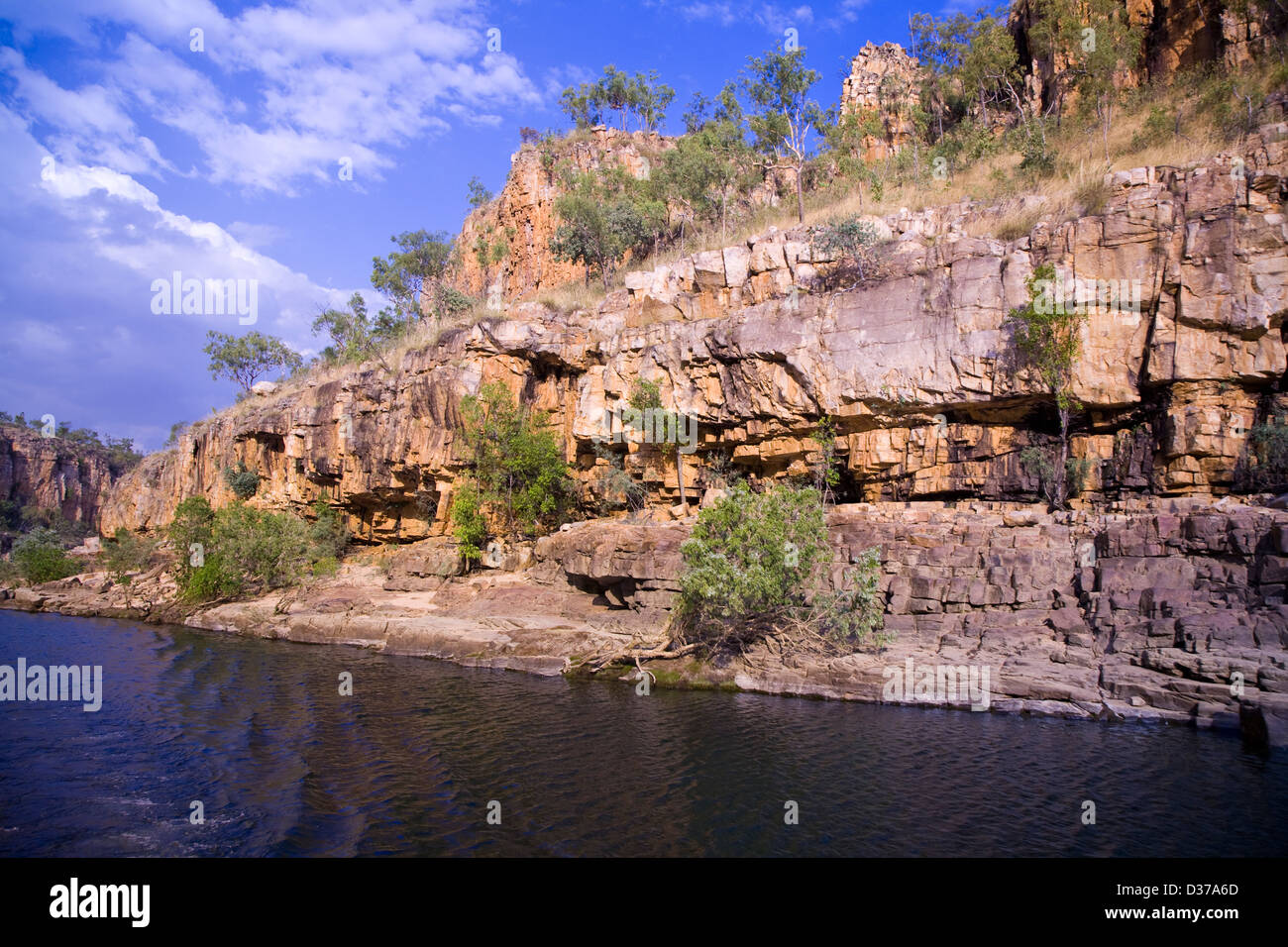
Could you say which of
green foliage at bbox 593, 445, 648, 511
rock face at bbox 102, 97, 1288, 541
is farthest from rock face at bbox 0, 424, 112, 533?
green foliage at bbox 593, 445, 648, 511

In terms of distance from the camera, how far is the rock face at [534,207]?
189 feet

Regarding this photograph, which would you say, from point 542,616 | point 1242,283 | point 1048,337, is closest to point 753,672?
point 542,616

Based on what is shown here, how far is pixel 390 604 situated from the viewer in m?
31.1

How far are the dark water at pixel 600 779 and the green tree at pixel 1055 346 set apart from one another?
39.0ft

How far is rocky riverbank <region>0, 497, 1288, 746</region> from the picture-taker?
16.2 m

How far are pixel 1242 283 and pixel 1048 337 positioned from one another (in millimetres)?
5554

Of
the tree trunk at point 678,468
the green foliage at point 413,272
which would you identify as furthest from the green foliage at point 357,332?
the tree trunk at point 678,468

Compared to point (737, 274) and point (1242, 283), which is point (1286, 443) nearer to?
point (1242, 283)

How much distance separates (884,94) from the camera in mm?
53250
